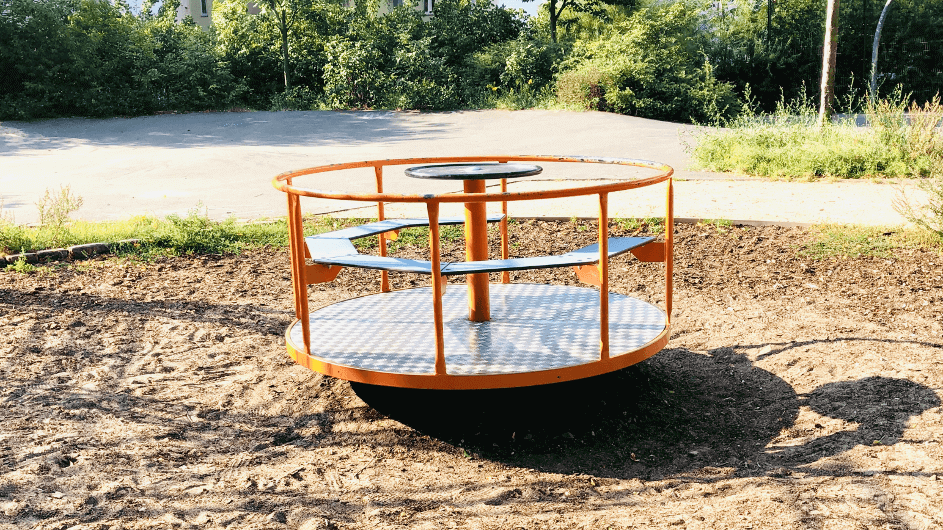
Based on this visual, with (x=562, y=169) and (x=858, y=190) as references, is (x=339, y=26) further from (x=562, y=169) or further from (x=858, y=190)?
(x=858, y=190)

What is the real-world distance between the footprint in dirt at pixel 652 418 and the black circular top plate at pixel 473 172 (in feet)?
3.56

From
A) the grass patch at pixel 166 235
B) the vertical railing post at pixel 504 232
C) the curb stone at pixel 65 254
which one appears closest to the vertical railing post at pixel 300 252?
the vertical railing post at pixel 504 232

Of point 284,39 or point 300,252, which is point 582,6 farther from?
point 300,252

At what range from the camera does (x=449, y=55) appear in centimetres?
2706

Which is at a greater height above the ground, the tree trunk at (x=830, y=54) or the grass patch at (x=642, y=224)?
the tree trunk at (x=830, y=54)

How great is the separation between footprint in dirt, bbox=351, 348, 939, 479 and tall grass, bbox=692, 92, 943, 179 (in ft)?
24.4

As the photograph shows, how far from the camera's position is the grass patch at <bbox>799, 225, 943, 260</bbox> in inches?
267

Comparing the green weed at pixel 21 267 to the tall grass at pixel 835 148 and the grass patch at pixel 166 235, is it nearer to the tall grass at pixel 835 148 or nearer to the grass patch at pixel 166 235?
the grass patch at pixel 166 235

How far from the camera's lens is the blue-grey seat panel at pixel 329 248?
4113 millimetres

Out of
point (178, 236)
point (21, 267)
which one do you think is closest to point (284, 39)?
point (178, 236)

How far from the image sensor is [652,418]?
4.07m

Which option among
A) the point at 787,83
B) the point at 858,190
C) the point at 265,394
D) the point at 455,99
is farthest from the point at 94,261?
the point at 787,83

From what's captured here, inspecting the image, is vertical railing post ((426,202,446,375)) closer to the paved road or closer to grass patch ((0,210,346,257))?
grass patch ((0,210,346,257))

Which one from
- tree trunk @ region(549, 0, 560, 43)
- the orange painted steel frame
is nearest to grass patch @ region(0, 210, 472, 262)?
the orange painted steel frame
